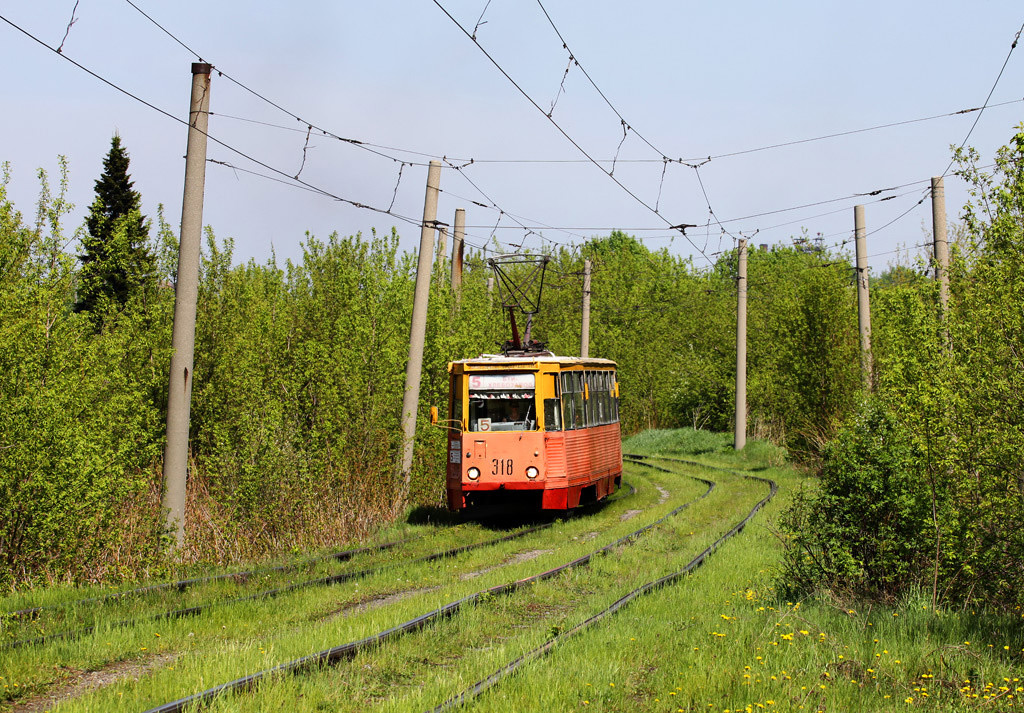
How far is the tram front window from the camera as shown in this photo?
18.3 m

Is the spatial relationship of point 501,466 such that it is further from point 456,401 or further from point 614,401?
point 614,401

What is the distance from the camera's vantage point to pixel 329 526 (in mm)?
16062

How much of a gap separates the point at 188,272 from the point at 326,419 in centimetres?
450

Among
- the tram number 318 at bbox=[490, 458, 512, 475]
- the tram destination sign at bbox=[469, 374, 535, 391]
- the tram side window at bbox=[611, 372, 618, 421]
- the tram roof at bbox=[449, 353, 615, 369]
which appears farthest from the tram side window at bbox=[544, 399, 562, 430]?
the tram side window at bbox=[611, 372, 618, 421]

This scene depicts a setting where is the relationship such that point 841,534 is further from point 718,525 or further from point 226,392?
point 226,392

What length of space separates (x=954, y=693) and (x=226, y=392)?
15.1 meters

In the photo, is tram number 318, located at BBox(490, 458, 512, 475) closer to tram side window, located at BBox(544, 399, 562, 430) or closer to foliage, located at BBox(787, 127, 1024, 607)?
tram side window, located at BBox(544, 399, 562, 430)

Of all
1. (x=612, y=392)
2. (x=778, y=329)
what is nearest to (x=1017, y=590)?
(x=612, y=392)

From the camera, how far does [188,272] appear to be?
13.4m

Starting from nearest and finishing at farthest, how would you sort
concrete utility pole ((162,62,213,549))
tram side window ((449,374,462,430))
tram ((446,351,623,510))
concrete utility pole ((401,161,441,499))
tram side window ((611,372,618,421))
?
1. concrete utility pole ((162,62,213,549))
2. tram ((446,351,623,510))
3. tram side window ((449,374,462,430))
4. concrete utility pole ((401,161,441,499))
5. tram side window ((611,372,618,421))

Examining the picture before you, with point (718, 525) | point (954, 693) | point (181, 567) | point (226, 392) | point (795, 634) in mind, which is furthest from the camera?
point (226, 392)

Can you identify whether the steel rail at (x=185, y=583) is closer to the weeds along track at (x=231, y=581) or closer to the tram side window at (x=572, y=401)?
the weeds along track at (x=231, y=581)

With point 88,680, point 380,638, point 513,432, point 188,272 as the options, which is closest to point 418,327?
point 513,432

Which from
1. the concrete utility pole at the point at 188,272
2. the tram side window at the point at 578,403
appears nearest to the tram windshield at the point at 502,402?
the tram side window at the point at 578,403
